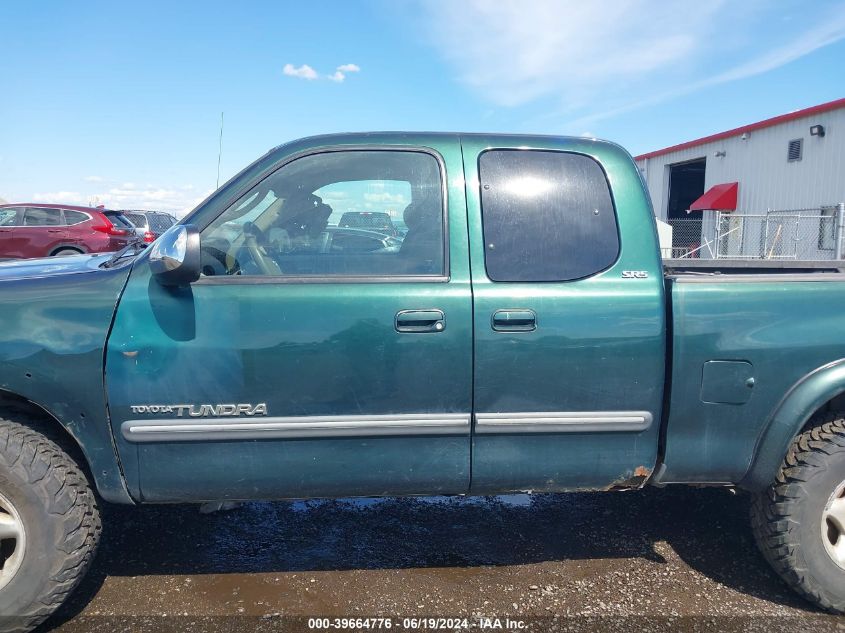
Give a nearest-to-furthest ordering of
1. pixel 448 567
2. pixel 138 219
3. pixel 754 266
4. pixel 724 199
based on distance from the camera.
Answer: pixel 448 567 → pixel 754 266 → pixel 138 219 → pixel 724 199

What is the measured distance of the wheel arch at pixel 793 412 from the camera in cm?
256

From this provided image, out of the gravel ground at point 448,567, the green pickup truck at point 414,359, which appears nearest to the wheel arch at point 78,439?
the green pickup truck at point 414,359

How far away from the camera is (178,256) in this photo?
236cm

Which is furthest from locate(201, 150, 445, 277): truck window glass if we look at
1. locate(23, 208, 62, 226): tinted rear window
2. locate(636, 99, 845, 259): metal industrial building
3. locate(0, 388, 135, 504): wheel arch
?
locate(23, 208, 62, 226): tinted rear window

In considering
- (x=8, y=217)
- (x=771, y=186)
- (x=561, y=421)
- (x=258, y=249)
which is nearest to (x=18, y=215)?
(x=8, y=217)

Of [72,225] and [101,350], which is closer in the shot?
[101,350]

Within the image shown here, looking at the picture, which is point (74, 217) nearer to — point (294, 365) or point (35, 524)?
point (35, 524)

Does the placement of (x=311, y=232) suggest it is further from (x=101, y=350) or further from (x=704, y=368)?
(x=704, y=368)

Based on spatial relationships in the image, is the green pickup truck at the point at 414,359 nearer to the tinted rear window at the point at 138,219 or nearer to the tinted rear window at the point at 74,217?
the tinted rear window at the point at 74,217

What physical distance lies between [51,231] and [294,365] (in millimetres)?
13483

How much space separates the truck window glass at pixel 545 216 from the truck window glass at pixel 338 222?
0.23 metres

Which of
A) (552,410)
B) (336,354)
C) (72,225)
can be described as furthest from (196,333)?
(72,225)

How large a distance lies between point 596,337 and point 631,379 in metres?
0.22

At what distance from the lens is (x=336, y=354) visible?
247 cm
